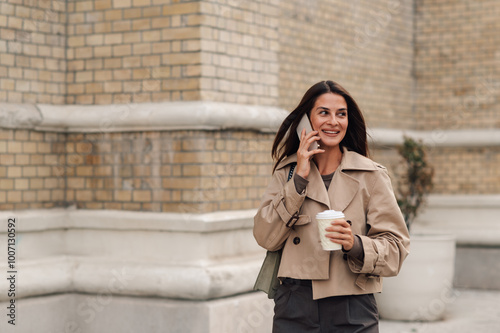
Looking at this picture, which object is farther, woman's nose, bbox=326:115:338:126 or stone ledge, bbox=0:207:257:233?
stone ledge, bbox=0:207:257:233

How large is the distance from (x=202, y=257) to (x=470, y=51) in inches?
239

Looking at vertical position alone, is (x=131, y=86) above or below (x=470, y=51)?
below

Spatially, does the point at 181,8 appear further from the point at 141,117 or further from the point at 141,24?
the point at 141,117

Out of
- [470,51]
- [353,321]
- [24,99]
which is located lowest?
[353,321]

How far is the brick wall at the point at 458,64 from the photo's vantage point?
10.9 m

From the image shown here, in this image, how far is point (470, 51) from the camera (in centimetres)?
1107

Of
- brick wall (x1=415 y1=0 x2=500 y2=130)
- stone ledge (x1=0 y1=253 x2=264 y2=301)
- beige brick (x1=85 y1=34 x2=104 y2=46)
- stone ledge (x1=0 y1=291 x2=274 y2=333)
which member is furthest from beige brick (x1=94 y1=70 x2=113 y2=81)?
brick wall (x1=415 y1=0 x2=500 y2=130)

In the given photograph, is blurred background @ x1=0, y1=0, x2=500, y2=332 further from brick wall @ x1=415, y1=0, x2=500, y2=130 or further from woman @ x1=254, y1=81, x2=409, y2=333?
brick wall @ x1=415, y1=0, x2=500, y2=130

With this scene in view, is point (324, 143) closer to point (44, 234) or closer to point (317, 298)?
point (317, 298)

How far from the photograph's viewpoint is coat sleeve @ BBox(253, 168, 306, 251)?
3.68 m

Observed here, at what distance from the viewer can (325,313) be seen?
12.2 ft

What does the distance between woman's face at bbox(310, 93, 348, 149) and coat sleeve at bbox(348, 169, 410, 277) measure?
25cm

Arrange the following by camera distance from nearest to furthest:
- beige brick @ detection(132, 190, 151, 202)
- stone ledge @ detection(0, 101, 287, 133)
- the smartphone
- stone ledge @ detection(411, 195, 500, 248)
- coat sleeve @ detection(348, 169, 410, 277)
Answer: coat sleeve @ detection(348, 169, 410, 277) < the smartphone < stone ledge @ detection(0, 101, 287, 133) < beige brick @ detection(132, 190, 151, 202) < stone ledge @ detection(411, 195, 500, 248)

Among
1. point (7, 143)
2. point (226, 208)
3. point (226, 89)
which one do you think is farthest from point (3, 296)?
point (226, 89)
